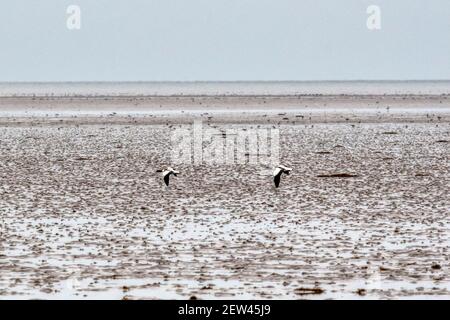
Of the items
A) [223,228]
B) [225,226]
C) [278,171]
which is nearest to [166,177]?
[278,171]

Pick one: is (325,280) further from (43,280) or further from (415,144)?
(415,144)

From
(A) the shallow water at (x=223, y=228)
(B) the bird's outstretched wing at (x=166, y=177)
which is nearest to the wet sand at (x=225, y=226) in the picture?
(A) the shallow water at (x=223, y=228)

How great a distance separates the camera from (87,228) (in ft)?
66.5

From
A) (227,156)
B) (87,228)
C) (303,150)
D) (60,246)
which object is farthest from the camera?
(303,150)

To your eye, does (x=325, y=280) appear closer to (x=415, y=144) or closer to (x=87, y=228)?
(x=87, y=228)

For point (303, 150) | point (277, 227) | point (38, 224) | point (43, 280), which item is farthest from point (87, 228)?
point (303, 150)

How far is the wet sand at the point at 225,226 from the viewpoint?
1476 centimetres

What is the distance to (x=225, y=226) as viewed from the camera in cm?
2052

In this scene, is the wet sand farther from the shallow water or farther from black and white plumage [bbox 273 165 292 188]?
black and white plumage [bbox 273 165 292 188]

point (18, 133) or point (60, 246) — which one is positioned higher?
point (18, 133)

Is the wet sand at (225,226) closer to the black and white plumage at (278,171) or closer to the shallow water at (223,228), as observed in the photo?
the shallow water at (223,228)

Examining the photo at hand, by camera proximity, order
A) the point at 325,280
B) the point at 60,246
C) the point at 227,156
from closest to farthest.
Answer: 1. the point at 325,280
2. the point at 60,246
3. the point at 227,156

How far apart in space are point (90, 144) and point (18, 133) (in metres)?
9.54

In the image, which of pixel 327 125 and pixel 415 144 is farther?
pixel 327 125
